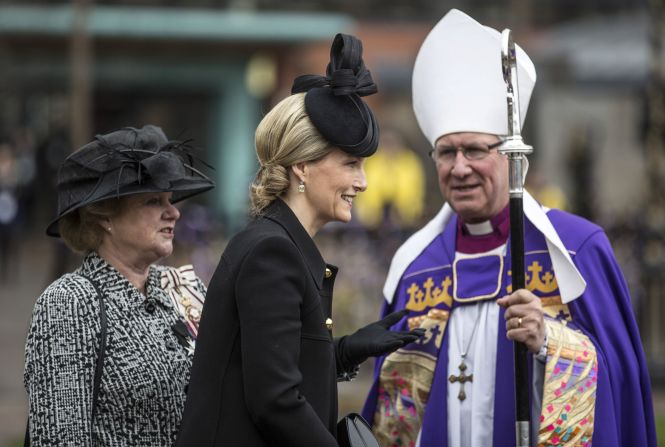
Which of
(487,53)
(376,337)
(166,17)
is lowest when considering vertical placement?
(376,337)

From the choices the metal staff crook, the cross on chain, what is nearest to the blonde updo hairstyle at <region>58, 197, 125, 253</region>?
the metal staff crook

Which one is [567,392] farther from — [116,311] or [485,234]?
[116,311]

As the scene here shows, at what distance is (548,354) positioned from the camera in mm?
4219

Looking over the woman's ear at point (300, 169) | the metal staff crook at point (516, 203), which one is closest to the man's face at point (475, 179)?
the metal staff crook at point (516, 203)

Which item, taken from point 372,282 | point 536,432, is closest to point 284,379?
point 536,432

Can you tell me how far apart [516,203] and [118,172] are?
122cm

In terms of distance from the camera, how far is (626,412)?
4375 millimetres

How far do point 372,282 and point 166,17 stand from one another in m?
11.4

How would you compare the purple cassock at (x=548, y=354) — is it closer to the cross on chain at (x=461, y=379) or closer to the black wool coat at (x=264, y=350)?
the cross on chain at (x=461, y=379)

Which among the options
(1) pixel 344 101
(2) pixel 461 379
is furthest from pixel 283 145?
(2) pixel 461 379

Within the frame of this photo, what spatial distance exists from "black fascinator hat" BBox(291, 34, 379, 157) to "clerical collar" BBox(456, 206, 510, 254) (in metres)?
1.09

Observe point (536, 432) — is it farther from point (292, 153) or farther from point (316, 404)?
point (292, 153)

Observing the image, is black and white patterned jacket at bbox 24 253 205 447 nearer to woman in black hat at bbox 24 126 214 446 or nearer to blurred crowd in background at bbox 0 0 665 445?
woman in black hat at bbox 24 126 214 446

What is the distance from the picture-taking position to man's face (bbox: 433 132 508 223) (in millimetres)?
4531
